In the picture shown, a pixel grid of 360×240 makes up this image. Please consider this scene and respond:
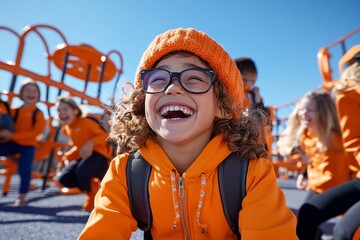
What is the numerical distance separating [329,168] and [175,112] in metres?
1.33

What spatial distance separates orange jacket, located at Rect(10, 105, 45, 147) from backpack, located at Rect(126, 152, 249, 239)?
7.33 ft

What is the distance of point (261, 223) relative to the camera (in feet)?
2.50

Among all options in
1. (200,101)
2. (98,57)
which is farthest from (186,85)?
(98,57)

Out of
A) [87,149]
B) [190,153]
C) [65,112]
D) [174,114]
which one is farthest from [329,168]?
[65,112]

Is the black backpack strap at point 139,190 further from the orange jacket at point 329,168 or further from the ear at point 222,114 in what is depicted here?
the orange jacket at point 329,168

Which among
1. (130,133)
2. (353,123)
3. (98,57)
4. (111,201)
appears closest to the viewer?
(111,201)

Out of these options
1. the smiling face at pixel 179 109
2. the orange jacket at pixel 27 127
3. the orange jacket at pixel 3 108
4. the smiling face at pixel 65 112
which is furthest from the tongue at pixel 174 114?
the orange jacket at pixel 3 108

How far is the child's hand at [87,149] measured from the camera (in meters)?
2.57

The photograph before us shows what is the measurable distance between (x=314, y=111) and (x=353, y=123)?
531 mm

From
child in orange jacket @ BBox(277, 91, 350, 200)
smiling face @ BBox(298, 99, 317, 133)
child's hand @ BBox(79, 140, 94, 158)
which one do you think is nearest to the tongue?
child in orange jacket @ BBox(277, 91, 350, 200)

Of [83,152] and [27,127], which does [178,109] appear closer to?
[83,152]

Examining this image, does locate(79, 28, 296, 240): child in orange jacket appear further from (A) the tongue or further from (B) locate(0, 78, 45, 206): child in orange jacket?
(B) locate(0, 78, 45, 206): child in orange jacket

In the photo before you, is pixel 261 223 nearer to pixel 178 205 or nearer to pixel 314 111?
pixel 178 205

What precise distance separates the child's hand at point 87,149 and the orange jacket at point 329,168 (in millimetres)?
1888
